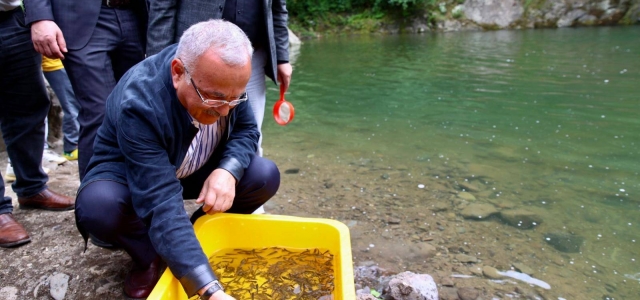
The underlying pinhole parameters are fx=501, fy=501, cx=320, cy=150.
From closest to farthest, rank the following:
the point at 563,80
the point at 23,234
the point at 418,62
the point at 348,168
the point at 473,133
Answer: the point at 23,234, the point at 348,168, the point at 473,133, the point at 563,80, the point at 418,62

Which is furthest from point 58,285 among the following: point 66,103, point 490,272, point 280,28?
point 66,103

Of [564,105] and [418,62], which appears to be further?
[418,62]

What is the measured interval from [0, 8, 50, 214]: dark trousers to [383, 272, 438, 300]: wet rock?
1853 millimetres

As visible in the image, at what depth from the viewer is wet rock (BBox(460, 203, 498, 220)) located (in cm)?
311

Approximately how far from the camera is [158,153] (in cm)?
160

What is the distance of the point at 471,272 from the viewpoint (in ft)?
8.27

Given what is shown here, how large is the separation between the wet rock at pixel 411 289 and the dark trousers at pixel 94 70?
1473 mm

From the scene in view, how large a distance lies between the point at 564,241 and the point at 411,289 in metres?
1.21

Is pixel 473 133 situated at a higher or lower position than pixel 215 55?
lower

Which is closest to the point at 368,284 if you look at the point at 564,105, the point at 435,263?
the point at 435,263

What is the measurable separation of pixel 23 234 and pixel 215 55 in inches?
60.6

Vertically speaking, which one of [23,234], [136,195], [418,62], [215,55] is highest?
[215,55]

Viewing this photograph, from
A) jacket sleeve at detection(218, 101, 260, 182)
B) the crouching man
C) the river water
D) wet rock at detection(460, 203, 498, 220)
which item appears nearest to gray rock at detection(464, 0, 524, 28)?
the river water

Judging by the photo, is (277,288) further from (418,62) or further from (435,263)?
(418,62)
